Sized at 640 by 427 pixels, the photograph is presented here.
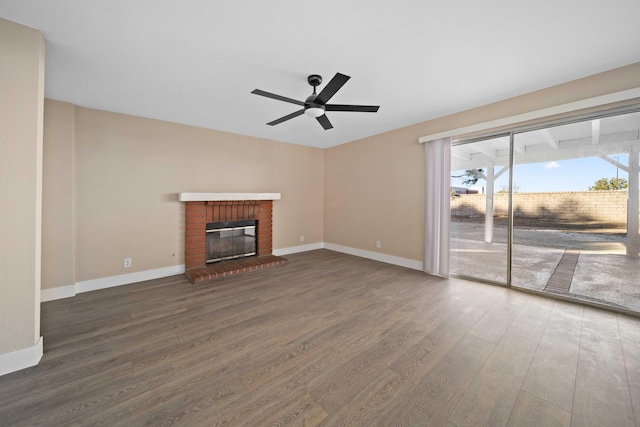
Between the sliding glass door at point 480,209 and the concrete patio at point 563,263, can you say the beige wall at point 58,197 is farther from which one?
the concrete patio at point 563,263

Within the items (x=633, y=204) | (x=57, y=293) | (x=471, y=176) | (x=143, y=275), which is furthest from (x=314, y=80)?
(x=57, y=293)

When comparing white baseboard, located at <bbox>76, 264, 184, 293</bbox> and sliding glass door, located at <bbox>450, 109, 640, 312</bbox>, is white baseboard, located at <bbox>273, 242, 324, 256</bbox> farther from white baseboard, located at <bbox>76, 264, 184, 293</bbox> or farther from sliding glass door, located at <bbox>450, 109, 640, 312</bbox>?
sliding glass door, located at <bbox>450, 109, 640, 312</bbox>

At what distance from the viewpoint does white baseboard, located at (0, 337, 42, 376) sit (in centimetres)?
167

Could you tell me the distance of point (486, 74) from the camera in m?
2.47

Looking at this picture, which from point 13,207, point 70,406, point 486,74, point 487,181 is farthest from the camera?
point 487,181

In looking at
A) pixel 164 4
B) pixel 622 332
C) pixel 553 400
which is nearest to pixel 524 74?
pixel 622 332

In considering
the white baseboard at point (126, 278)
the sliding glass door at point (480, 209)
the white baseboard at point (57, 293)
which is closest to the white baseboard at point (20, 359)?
the white baseboard at point (57, 293)

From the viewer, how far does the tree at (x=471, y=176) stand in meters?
3.51

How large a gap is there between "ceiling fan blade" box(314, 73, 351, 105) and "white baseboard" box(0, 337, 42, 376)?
3043 millimetres

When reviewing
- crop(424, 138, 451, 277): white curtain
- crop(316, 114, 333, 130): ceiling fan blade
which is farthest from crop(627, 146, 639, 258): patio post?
crop(316, 114, 333, 130): ceiling fan blade

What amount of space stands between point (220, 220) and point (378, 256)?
304 cm

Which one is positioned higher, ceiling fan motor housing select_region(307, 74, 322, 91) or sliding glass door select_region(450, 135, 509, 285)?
ceiling fan motor housing select_region(307, 74, 322, 91)

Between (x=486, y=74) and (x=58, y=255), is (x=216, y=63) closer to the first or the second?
(x=486, y=74)

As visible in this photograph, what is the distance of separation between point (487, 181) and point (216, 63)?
370 cm
